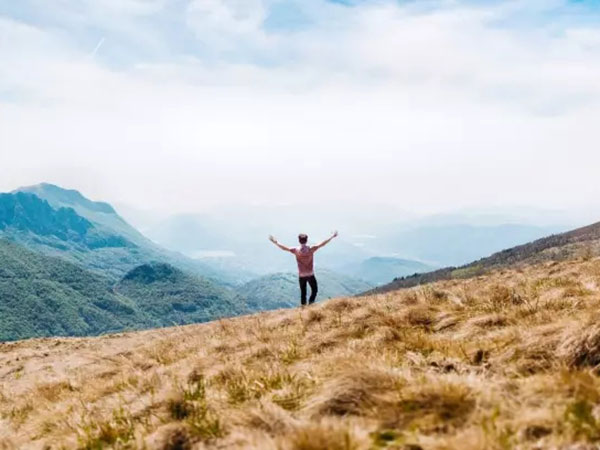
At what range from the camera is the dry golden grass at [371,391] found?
14.8 feet

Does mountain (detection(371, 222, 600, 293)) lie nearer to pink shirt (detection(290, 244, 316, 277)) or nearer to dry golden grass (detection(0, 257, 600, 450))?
pink shirt (detection(290, 244, 316, 277))

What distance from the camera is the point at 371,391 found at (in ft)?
18.1

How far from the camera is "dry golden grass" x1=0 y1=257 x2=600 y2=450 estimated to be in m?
4.50

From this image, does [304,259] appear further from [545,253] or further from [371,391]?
[545,253]

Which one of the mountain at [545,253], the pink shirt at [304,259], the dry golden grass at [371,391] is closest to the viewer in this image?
the dry golden grass at [371,391]

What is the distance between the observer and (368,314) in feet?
40.2

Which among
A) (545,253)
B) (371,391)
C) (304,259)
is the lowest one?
(545,253)

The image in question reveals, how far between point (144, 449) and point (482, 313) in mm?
7256

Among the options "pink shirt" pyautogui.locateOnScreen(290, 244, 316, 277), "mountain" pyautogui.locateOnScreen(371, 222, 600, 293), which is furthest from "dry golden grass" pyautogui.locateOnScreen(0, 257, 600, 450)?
"mountain" pyautogui.locateOnScreen(371, 222, 600, 293)

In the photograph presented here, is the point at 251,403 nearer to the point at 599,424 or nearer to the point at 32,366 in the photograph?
the point at 599,424

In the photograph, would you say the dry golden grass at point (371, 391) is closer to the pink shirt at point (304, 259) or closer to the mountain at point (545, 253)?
the pink shirt at point (304, 259)

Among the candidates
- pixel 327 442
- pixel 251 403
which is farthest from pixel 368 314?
pixel 327 442

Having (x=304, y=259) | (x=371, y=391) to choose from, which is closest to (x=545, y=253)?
(x=304, y=259)

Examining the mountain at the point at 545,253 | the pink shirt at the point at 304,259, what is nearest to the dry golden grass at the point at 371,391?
the pink shirt at the point at 304,259
